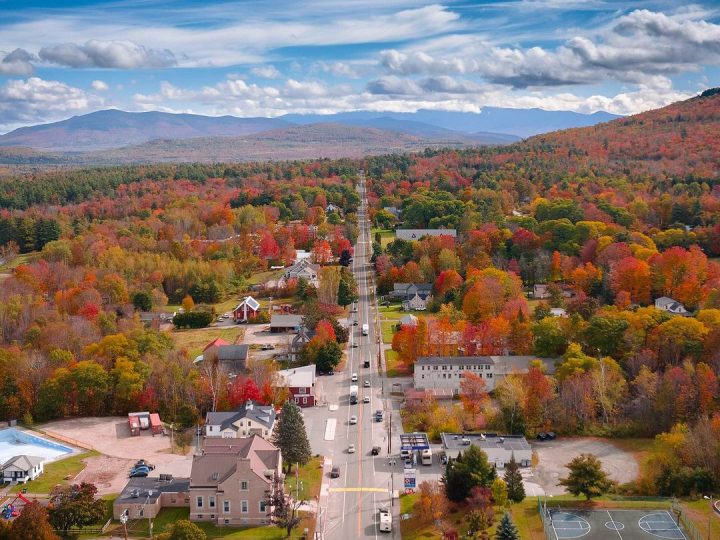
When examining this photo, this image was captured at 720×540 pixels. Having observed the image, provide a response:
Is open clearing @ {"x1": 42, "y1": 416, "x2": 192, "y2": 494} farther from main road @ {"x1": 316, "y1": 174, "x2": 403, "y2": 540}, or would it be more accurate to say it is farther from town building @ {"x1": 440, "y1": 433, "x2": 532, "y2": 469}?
town building @ {"x1": 440, "y1": 433, "x2": 532, "y2": 469}

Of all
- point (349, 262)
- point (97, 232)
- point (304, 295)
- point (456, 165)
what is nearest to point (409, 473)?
point (304, 295)

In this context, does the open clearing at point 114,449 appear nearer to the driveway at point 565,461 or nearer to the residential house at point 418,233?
the driveway at point 565,461

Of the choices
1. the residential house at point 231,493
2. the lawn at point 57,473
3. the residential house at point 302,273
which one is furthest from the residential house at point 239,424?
the residential house at point 302,273

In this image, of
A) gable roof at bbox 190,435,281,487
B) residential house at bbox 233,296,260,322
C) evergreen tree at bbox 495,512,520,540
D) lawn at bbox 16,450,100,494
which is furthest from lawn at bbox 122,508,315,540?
residential house at bbox 233,296,260,322

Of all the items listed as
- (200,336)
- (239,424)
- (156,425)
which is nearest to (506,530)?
(239,424)

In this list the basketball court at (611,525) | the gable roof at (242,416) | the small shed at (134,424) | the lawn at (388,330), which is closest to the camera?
the basketball court at (611,525)

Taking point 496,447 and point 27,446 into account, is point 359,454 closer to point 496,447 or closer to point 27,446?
point 496,447
